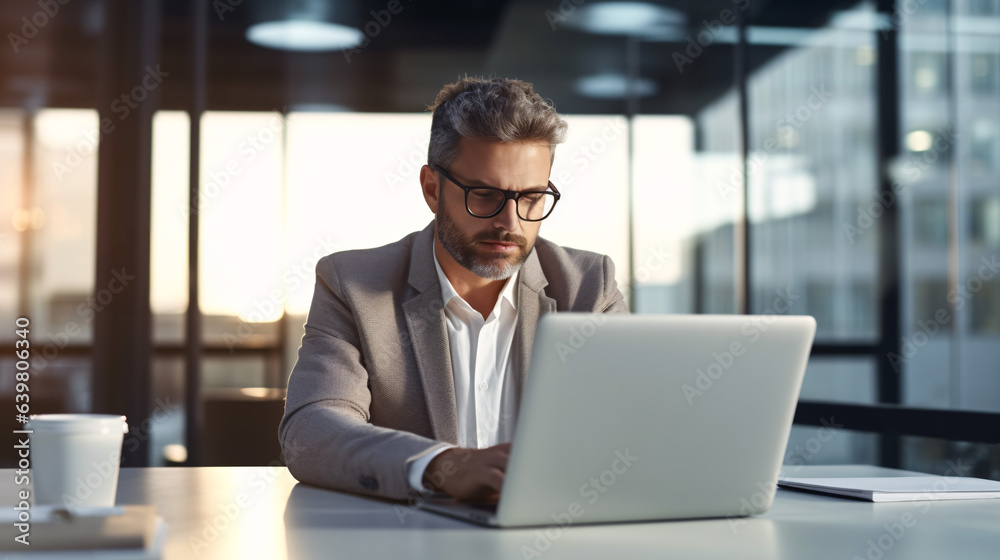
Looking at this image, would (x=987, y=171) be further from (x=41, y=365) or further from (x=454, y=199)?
(x=41, y=365)

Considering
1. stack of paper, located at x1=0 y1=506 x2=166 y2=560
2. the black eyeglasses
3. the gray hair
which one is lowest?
stack of paper, located at x1=0 y1=506 x2=166 y2=560

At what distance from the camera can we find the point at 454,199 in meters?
1.92

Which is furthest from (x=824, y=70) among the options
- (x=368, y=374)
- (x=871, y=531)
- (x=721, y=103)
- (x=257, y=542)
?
(x=257, y=542)

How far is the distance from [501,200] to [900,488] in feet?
2.96

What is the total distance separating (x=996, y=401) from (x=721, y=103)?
2185 millimetres

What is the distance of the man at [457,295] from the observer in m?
1.73

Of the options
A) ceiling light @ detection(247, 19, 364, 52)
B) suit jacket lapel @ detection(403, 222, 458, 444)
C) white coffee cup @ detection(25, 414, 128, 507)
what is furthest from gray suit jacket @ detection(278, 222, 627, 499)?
ceiling light @ detection(247, 19, 364, 52)

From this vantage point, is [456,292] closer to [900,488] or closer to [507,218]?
[507,218]

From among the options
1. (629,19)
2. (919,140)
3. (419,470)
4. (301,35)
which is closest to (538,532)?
(419,470)

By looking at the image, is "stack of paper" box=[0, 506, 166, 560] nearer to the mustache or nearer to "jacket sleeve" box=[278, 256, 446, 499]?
"jacket sleeve" box=[278, 256, 446, 499]

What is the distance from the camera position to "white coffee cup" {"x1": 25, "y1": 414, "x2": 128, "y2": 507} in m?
1.04

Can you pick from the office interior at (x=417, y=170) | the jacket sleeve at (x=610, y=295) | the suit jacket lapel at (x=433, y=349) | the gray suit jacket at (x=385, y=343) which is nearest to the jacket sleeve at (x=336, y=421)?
the gray suit jacket at (x=385, y=343)

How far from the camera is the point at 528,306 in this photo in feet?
6.43

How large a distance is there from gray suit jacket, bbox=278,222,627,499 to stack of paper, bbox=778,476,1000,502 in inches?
24.7
